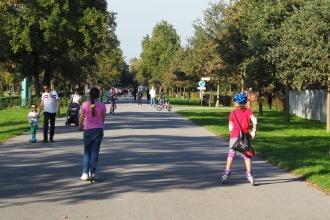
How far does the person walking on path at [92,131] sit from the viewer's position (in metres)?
10.5

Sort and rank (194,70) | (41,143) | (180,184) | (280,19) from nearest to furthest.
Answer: (180,184) < (41,143) < (280,19) < (194,70)

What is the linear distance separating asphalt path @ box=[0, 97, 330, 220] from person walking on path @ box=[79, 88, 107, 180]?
0.32 metres

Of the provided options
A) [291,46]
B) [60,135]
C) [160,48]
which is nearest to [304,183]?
[60,135]

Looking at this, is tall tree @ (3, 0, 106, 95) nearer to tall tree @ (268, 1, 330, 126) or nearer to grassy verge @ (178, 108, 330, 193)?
tall tree @ (268, 1, 330, 126)

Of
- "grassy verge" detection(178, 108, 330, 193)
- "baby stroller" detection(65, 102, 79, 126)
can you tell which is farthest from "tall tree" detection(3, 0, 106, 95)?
"grassy verge" detection(178, 108, 330, 193)

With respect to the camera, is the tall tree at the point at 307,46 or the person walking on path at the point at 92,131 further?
the tall tree at the point at 307,46

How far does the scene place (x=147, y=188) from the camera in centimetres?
971

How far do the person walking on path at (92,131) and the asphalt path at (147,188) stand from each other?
0.32m

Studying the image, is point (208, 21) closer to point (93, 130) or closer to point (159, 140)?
point (159, 140)

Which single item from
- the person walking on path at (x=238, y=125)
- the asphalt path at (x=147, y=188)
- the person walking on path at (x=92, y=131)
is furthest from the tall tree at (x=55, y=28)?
the person walking on path at (x=238, y=125)

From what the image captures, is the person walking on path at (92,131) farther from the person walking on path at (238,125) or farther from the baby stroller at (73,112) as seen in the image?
the baby stroller at (73,112)

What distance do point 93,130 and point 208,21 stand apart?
48.8m

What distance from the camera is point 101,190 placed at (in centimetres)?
953

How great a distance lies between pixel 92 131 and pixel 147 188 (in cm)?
162
